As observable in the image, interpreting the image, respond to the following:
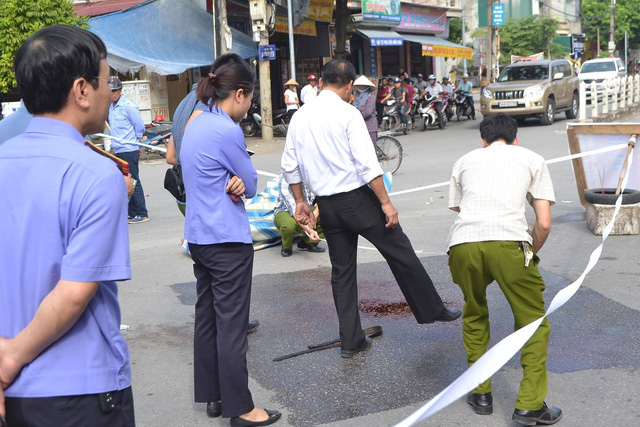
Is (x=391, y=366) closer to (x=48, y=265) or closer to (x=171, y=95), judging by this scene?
(x=48, y=265)

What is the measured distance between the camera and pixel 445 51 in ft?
106

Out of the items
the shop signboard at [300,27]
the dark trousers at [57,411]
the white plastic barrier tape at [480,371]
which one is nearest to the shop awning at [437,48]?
the shop signboard at [300,27]

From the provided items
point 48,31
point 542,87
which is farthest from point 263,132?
point 48,31

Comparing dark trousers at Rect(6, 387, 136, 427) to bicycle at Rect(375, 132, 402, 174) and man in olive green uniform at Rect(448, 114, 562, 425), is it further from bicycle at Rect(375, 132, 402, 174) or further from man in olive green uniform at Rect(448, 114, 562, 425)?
bicycle at Rect(375, 132, 402, 174)

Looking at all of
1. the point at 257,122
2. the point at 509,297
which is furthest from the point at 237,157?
the point at 257,122

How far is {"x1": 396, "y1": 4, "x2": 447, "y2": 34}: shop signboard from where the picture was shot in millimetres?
33250

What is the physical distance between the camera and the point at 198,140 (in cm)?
364

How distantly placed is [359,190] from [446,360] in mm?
1195

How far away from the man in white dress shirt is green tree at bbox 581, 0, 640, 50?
226 feet

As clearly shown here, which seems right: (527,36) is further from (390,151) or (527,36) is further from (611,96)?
(390,151)

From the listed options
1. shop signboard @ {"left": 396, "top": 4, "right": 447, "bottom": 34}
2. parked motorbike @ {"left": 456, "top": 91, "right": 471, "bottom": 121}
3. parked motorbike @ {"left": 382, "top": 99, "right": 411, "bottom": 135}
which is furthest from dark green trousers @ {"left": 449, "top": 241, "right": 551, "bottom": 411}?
shop signboard @ {"left": 396, "top": 4, "right": 447, "bottom": 34}

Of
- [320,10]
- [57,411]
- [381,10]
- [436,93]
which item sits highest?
[381,10]

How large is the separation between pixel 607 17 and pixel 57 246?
2884 inches

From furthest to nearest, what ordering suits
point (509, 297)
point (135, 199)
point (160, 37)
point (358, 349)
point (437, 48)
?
point (437, 48), point (160, 37), point (135, 199), point (358, 349), point (509, 297)
